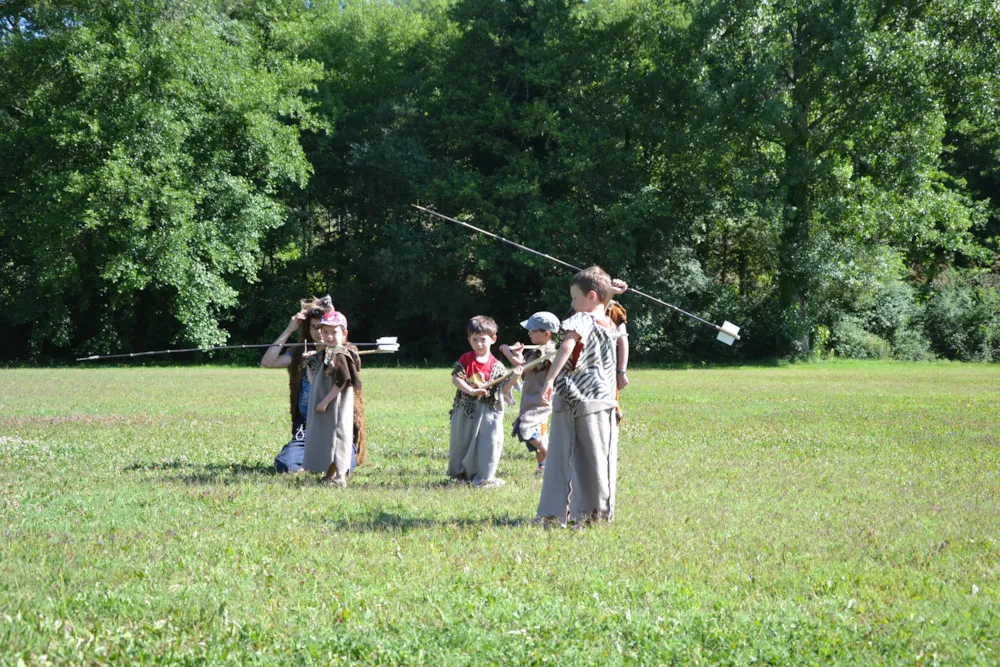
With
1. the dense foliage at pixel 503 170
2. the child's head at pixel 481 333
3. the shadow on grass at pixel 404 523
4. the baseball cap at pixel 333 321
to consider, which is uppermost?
the dense foliage at pixel 503 170

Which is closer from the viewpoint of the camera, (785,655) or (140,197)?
(785,655)

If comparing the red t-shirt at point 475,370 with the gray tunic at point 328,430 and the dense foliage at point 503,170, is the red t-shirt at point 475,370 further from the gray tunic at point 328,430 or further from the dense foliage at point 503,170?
the dense foliage at point 503,170

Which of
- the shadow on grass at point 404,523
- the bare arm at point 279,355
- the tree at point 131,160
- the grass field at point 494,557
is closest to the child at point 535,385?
the grass field at point 494,557

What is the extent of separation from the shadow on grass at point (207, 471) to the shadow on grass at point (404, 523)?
2.52 meters

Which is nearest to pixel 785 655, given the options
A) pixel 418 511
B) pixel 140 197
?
pixel 418 511

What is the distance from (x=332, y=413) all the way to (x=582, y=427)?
320cm

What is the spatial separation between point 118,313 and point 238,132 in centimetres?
883

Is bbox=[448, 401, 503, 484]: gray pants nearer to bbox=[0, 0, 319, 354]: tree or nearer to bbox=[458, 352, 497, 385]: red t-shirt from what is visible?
bbox=[458, 352, 497, 385]: red t-shirt

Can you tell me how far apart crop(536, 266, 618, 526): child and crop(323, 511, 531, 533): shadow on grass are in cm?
32

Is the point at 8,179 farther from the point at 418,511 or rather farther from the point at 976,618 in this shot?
the point at 976,618

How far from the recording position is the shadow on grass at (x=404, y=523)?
7.78 m

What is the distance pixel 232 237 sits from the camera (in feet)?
Result: 126

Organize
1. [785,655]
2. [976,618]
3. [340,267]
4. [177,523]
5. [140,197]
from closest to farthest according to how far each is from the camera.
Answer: [785,655]
[976,618]
[177,523]
[140,197]
[340,267]

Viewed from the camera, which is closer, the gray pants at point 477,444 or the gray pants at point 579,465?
the gray pants at point 579,465
